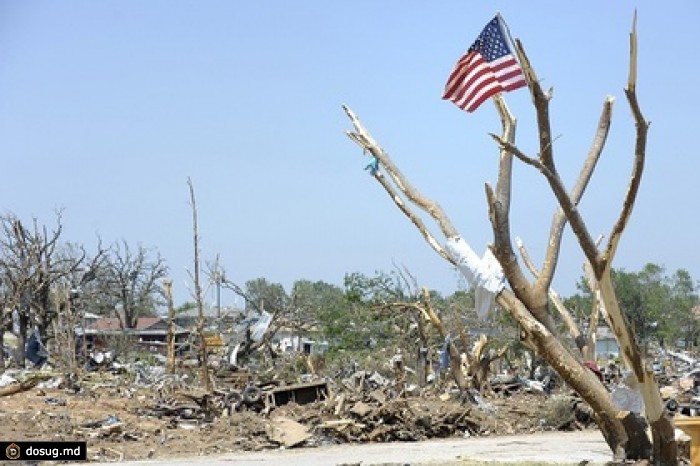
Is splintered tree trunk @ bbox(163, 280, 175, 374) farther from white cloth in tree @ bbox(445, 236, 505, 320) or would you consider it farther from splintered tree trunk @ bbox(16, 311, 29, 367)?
white cloth in tree @ bbox(445, 236, 505, 320)

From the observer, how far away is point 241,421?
811 inches

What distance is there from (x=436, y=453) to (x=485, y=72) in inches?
335

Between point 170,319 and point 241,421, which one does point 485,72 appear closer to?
point 241,421

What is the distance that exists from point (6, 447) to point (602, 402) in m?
10.8

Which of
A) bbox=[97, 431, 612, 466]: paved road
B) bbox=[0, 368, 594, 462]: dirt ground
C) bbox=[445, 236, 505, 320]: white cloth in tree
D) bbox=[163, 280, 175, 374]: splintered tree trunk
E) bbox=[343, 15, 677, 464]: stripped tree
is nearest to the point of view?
bbox=[343, 15, 677, 464]: stripped tree

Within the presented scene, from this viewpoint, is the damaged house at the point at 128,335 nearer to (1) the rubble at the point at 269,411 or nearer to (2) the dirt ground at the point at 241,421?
(1) the rubble at the point at 269,411

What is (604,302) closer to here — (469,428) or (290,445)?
(290,445)

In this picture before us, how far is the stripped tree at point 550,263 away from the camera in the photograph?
1038 centimetres

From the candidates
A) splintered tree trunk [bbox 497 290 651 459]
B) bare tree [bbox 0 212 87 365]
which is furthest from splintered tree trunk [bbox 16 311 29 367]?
splintered tree trunk [bbox 497 290 651 459]

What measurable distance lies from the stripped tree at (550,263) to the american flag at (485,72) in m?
0.91

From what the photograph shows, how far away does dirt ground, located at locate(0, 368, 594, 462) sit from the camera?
19.1 meters

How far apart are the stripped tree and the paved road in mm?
3735

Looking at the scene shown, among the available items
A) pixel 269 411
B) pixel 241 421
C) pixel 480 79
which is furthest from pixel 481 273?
pixel 269 411

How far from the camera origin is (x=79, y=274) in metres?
48.2
